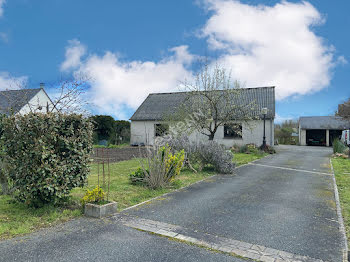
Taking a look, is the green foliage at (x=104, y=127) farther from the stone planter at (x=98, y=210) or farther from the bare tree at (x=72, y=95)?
the stone planter at (x=98, y=210)

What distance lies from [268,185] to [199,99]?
7.34 metres

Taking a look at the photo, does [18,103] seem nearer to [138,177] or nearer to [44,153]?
[138,177]

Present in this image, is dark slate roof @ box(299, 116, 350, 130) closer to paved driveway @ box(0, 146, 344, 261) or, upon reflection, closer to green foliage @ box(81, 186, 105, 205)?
paved driveway @ box(0, 146, 344, 261)

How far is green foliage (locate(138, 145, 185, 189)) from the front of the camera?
271 inches

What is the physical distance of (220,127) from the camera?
22.1m

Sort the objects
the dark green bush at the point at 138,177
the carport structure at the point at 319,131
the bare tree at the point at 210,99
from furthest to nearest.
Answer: the carport structure at the point at 319,131
the bare tree at the point at 210,99
the dark green bush at the point at 138,177

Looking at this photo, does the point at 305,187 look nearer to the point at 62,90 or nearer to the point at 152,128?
the point at 62,90

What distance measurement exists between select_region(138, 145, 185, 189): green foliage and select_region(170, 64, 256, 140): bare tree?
5.90 meters

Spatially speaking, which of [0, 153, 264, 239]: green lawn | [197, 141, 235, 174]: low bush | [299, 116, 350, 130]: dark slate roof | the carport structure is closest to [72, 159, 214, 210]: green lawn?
[0, 153, 264, 239]: green lawn

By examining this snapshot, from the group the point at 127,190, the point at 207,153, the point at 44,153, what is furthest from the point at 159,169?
the point at 207,153

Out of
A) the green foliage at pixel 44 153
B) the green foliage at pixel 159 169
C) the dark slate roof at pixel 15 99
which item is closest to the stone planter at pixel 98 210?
the green foliage at pixel 44 153

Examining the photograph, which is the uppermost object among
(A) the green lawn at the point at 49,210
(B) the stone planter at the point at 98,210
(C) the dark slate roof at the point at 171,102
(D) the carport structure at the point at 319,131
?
(C) the dark slate roof at the point at 171,102

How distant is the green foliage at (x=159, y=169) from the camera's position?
22.6 ft

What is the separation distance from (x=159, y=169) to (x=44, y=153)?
320 centimetres
